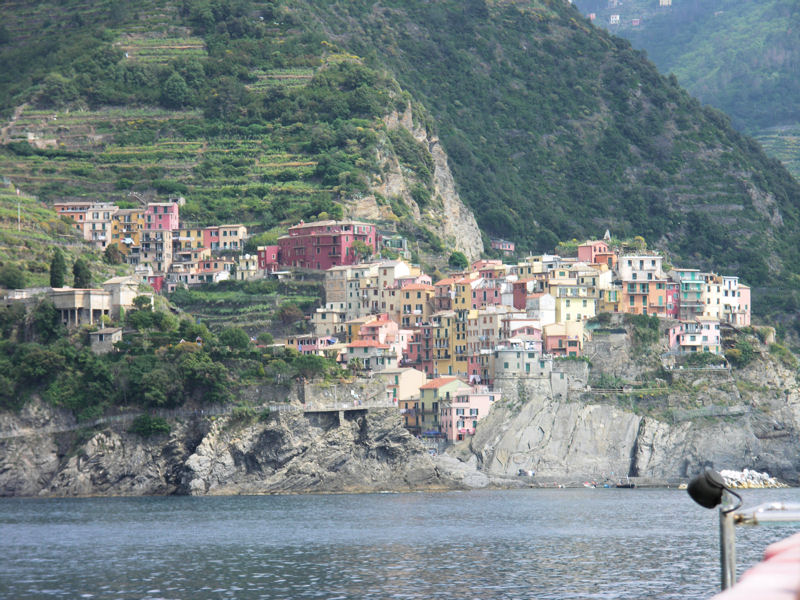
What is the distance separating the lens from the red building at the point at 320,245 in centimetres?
11475

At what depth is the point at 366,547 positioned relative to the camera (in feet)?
186

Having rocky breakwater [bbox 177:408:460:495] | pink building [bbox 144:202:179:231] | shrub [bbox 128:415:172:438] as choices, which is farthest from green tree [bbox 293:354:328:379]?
pink building [bbox 144:202:179:231]

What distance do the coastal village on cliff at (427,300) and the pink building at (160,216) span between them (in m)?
0.12

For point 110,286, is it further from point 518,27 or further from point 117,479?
point 518,27

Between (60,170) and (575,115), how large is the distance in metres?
70.3

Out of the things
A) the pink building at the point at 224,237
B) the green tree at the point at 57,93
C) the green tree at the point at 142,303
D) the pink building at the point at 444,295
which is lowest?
the green tree at the point at 142,303

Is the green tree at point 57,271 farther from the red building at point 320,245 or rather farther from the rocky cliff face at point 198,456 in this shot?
the red building at point 320,245

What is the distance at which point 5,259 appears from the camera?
10250 cm

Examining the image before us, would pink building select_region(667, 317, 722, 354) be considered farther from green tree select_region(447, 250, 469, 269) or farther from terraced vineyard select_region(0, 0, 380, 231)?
terraced vineyard select_region(0, 0, 380, 231)

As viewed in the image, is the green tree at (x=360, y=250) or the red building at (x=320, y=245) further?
the green tree at (x=360, y=250)

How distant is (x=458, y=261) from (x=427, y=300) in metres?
18.0

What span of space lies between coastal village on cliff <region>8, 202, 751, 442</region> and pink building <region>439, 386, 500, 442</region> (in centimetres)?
9

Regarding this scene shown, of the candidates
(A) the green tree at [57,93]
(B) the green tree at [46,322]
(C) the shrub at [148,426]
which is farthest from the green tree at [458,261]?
(C) the shrub at [148,426]

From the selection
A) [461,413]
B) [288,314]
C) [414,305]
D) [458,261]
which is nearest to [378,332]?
[414,305]
